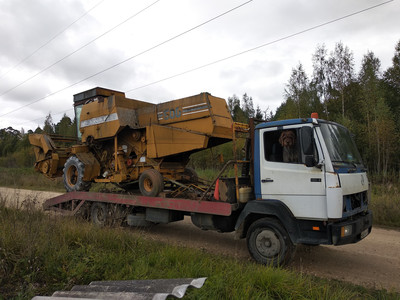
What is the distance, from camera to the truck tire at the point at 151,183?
7000 mm

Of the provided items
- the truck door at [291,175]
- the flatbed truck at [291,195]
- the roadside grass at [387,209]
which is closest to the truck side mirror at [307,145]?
the flatbed truck at [291,195]

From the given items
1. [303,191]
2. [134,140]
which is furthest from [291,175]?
[134,140]

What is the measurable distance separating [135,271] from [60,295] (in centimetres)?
90

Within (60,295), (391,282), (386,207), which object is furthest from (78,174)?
(386,207)

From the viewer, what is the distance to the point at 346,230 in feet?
14.6

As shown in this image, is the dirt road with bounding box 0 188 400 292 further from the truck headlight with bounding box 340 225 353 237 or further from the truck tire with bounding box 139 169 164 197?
the truck tire with bounding box 139 169 164 197

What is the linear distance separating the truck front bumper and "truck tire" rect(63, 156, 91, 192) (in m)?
6.85

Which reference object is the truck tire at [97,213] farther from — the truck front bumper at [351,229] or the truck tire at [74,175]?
the truck front bumper at [351,229]

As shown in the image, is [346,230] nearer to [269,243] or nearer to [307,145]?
[269,243]

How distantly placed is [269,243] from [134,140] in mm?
4740

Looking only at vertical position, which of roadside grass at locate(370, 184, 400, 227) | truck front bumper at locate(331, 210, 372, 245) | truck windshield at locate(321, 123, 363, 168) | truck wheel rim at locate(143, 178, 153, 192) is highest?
truck windshield at locate(321, 123, 363, 168)

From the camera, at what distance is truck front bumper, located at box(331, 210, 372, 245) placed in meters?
4.37

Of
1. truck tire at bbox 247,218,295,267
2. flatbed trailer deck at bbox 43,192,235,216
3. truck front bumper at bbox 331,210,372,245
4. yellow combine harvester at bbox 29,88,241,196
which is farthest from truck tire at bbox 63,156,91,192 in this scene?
truck front bumper at bbox 331,210,372,245

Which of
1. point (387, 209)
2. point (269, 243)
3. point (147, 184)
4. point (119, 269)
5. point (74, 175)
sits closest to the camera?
point (119, 269)
